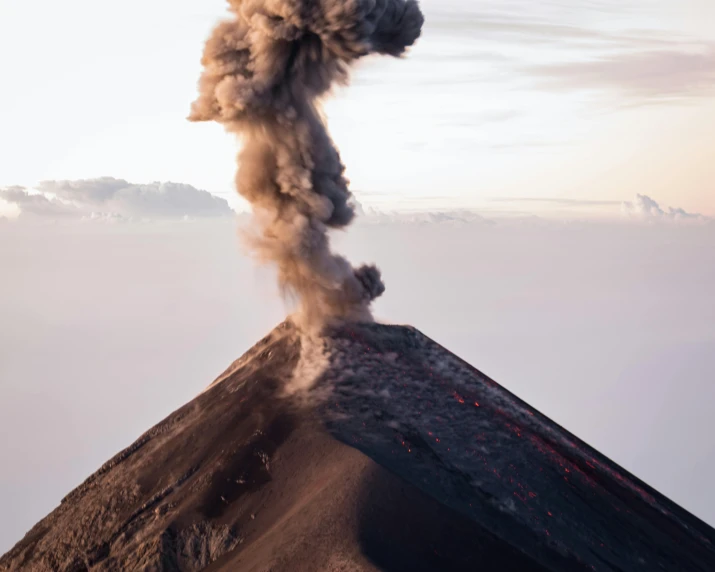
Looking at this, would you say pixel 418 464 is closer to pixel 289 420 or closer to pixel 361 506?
pixel 361 506

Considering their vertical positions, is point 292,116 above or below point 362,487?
above

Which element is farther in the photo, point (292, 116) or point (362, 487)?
point (292, 116)

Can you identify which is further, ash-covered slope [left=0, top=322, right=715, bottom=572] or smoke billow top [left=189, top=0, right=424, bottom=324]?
smoke billow top [left=189, top=0, right=424, bottom=324]

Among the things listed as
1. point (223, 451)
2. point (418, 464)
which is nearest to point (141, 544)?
point (223, 451)

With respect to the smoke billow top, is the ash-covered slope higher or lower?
lower
